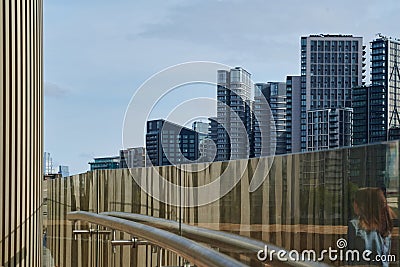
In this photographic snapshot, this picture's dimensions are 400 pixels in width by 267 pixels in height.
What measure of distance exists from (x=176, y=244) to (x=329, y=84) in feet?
58.4

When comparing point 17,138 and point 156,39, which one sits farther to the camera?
point 156,39

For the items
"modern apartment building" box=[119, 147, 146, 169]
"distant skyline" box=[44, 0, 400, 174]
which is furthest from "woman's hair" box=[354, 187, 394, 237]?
"distant skyline" box=[44, 0, 400, 174]

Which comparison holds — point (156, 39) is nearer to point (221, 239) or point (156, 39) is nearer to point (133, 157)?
point (133, 157)

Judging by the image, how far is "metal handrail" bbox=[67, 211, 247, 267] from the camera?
1.95 metres

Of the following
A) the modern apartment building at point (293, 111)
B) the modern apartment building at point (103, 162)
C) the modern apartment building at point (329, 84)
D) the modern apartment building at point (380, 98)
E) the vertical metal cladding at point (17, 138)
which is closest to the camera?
the vertical metal cladding at point (17, 138)

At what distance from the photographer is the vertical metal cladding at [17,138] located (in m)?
3.61

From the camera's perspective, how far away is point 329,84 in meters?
19.8

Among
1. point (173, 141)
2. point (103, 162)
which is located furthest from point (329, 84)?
point (103, 162)

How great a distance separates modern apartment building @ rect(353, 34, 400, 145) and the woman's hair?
1340 centimetres

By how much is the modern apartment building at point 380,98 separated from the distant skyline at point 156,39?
156cm

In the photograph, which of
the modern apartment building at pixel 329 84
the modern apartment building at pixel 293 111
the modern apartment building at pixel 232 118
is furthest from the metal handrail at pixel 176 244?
the modern apartment building at pixel 329 84

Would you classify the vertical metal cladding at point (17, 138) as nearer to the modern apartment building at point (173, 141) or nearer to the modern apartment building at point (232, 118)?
the modern apartment building at point (173, 141)

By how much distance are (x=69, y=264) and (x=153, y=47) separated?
1938cm

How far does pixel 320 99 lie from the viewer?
18.3m
